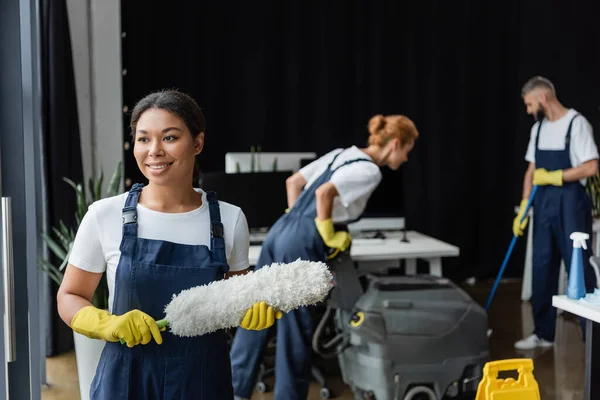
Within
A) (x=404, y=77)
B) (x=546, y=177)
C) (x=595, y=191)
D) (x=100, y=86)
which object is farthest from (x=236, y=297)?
(x=404, y=77)

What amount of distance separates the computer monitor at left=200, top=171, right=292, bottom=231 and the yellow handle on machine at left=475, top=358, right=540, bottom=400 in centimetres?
173

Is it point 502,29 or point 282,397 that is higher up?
point 502,29

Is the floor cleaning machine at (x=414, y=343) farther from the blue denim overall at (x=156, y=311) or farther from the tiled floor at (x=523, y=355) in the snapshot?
the blue denim overall at (x=156, y=311)

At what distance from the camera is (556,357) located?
3.77 metres

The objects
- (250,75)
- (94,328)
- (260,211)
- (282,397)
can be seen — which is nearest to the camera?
(94,328)

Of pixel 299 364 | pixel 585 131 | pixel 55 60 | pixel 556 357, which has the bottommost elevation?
pixel 556 357

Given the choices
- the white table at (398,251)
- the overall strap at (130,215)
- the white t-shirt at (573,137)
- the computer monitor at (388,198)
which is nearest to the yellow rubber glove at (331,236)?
the white table at (398,251)

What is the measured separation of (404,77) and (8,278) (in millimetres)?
4082

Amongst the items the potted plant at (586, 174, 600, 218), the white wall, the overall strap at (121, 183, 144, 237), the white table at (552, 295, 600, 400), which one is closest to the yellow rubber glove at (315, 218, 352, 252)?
the white table at (552, 295, 600, 400)

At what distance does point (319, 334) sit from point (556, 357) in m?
1.47

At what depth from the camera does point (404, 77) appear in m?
5.39

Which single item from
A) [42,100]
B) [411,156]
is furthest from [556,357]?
[42,100]

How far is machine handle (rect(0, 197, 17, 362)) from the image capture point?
1811 mm

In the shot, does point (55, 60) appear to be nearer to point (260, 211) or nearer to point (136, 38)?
point (136, 38)
